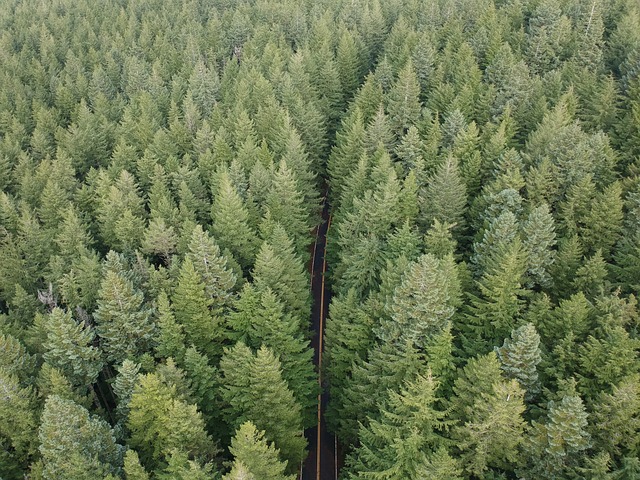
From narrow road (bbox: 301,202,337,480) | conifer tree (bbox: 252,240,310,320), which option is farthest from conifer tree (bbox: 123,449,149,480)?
narrow road (bbox: 301,202,337,480)

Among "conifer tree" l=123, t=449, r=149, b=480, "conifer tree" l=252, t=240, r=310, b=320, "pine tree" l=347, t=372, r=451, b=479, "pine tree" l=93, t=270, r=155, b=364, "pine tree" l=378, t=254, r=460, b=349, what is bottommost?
"pine tree" l=93, t=270, r=155, b=364

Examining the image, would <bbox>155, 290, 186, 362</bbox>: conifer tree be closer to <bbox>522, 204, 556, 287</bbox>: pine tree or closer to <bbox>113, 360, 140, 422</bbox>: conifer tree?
<bbox>113, 360, 140, 422</bbox>: conifer tree

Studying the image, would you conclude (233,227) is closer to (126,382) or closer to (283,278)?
(283,278)

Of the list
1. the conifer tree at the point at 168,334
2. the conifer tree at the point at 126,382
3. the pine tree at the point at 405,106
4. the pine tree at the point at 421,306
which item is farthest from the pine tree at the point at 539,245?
the conifer tree at the point at 126,382

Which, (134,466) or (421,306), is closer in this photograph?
(134,466)

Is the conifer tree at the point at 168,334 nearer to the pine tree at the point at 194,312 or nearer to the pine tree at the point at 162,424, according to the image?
the pine tree at the point at 194,312

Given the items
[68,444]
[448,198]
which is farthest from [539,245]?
[68,444]
